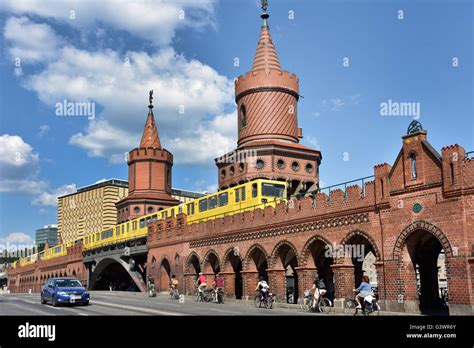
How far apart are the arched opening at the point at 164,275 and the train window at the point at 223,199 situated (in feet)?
27.6

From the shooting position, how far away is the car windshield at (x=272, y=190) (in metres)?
32.3

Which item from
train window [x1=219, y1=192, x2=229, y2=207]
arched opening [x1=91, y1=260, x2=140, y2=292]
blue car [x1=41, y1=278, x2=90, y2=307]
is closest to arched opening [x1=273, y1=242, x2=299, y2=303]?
train window [x1=219, y1=192, x2=229, y2=207]

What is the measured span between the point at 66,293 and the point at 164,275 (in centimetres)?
1861

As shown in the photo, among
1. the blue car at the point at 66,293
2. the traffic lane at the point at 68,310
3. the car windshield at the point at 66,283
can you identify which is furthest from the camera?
the car windshield at the point at 66,283

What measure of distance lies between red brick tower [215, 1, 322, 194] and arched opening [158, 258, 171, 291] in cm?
732

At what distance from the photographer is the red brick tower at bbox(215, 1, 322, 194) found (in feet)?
134

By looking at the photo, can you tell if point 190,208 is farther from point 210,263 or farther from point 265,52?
point 265,52

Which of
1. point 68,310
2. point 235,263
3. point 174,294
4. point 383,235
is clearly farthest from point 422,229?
point 174,294

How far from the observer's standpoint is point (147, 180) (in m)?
59.4

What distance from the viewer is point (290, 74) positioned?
43.3m

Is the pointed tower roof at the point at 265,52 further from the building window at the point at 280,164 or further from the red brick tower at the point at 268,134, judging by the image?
the building window at the point at 280,164

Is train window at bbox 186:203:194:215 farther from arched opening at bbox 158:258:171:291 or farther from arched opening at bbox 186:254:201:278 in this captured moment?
arched opening at bbox 158:258:171:291

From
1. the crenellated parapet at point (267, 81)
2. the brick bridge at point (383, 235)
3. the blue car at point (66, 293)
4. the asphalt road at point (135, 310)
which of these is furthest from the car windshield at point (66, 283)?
the crenellated parapet at point (267, 81)
